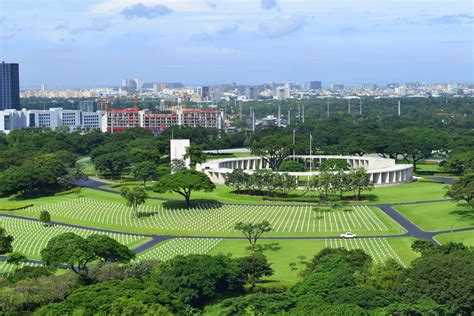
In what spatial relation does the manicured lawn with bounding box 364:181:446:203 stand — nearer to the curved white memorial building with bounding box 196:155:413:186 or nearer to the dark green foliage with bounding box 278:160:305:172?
the curved white memorial building with bounding box 196:155:413:186

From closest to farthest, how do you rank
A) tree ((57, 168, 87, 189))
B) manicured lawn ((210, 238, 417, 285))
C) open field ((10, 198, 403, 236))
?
manicured lawn ((210, 238, 417, 285))
open field ((10, 198, 403, 236))
tree ((57, 168, 87, 189))

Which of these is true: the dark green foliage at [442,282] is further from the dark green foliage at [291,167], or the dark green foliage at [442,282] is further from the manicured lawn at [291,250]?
the dark green foliage at [291,167]

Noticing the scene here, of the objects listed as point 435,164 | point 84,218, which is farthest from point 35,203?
point 435,164

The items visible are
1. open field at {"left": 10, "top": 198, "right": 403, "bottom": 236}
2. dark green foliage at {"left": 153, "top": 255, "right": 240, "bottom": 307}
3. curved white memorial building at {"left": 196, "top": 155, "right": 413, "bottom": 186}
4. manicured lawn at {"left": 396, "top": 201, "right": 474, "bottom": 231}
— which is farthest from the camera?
curved white memorial building at {"left": 196, "top": 155, "right": 413, "bottom": 186}

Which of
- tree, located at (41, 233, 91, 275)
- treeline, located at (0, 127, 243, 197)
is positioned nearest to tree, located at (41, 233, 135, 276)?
tree, located at (41, 233, 91, 275)

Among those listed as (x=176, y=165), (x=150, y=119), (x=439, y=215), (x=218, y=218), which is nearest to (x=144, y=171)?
(x=176, y=165)

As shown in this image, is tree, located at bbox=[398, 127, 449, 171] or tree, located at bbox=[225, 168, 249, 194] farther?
tree, located at bbox=[398, 127, 449, 171]
